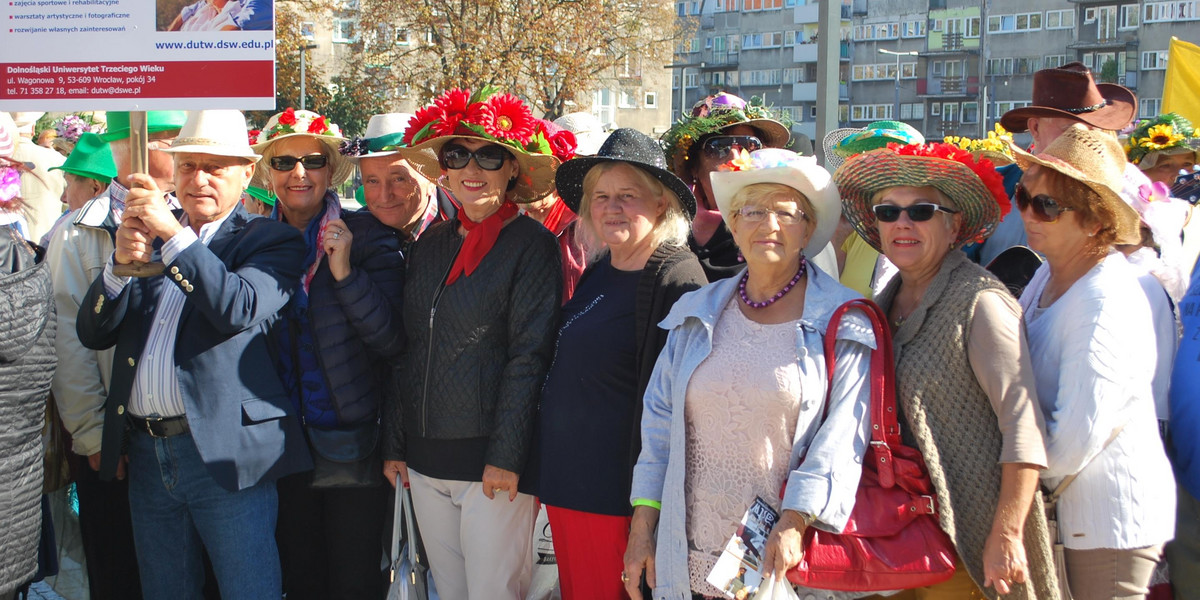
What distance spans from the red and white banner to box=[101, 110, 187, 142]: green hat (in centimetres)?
105

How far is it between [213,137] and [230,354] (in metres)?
0.83

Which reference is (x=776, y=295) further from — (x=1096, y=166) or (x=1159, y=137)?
(x=1159, y=137)

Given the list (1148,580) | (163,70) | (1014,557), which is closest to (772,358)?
(1014,557)

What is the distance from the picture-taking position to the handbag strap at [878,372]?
2.74 meters

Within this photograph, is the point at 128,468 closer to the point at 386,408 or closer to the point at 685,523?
the point at 386,408

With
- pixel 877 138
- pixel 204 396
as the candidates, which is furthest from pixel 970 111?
pixel 204 396

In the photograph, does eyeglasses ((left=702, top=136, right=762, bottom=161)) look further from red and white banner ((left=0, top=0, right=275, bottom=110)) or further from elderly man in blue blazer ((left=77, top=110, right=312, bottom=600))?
red and white banner ((left=0, top=0, right=275, bottom=110))

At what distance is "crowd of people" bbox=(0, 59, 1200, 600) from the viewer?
8.98ft

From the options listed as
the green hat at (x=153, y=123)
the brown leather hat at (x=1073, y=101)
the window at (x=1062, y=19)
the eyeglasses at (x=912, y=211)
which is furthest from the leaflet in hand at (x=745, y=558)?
the window at (x=1062, y=19)

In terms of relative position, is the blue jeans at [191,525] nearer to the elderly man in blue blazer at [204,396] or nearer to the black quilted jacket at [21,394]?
the elderly man in blue blazer at [204,396]

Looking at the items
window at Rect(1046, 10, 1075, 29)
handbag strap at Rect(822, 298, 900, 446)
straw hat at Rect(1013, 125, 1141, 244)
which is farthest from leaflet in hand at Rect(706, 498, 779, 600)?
window at Rect(1046, 10, 1075, 29)

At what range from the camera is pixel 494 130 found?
3697 mm

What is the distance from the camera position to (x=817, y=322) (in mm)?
2832

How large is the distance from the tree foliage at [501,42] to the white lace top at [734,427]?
65.3ft
